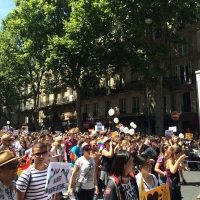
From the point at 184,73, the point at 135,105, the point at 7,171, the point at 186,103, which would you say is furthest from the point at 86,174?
the point at 135,105

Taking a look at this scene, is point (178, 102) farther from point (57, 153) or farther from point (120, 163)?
point (120, 163)

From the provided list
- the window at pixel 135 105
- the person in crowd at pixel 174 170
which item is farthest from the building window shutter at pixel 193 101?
the person in crowd at pixel 174 170

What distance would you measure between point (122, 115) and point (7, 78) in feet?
54.0

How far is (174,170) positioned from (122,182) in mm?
2437

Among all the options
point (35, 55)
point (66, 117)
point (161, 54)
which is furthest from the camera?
point (66, 117)

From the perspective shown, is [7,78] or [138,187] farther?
[7,78]

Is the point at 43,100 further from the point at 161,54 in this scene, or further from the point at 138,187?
the point at 138,187

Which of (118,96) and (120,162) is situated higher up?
(118,96)

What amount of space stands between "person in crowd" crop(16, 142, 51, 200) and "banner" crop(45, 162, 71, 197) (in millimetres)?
59

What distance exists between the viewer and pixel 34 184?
3.57m

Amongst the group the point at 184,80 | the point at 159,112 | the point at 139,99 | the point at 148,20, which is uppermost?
the point at 148,20

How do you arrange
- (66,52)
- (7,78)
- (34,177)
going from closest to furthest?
(34,177) < (66,52) < (7,78)

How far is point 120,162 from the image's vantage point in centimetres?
336

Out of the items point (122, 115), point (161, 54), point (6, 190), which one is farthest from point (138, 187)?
point (122, 115)
